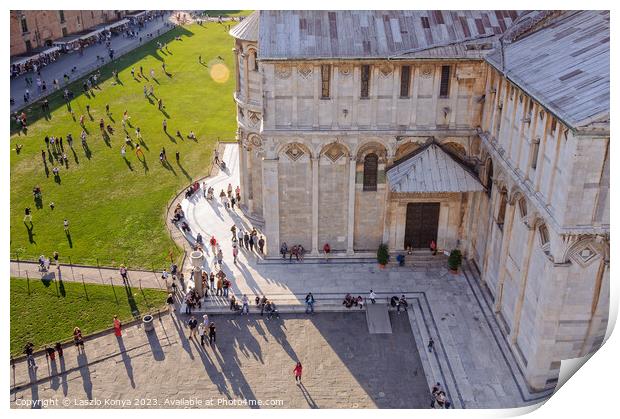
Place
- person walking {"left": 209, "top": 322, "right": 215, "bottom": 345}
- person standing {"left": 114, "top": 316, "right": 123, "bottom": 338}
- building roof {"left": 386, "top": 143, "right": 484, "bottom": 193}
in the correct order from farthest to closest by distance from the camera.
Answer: building roof {"left": 386, "top": 143, "right": 484, "bottom": 193}
person standing {"left": 114, "top": 316, "right": 123, "bottom": 338}
person walking {"left": 209, "top": 322, "right": 215, "bottom": 345}

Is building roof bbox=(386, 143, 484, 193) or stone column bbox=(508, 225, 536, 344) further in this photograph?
building roof bbox=(386, 143, 484, 193)

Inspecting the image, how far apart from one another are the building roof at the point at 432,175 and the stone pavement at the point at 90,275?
1534cm

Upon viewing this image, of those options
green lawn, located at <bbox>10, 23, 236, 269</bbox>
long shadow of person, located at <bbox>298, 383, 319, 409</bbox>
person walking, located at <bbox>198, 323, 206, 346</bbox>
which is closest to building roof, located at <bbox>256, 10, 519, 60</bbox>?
person walking, located at <bbox>198, 323, 206, 346</bbox>

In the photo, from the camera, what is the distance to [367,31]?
3431cm

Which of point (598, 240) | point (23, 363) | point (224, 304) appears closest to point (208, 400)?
point (224, 304)

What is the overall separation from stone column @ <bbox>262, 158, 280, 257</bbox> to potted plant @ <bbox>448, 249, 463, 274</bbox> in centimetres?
1047

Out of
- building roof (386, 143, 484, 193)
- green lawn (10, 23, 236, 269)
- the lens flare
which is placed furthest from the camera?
the lens flare

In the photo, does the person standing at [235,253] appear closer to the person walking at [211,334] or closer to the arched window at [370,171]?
the person walking at [211,334]

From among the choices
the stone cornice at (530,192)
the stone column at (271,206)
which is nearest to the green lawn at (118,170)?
the stone column at (271,206)

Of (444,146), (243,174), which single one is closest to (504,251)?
(444,146)

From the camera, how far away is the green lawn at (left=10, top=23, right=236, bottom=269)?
41.0 meters

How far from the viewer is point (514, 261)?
29.8 m

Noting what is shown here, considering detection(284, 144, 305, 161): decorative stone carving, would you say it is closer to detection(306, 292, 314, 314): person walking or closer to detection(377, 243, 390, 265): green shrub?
detection(377, 243, 390, 265): green shrub

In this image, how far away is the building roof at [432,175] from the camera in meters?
34.3
